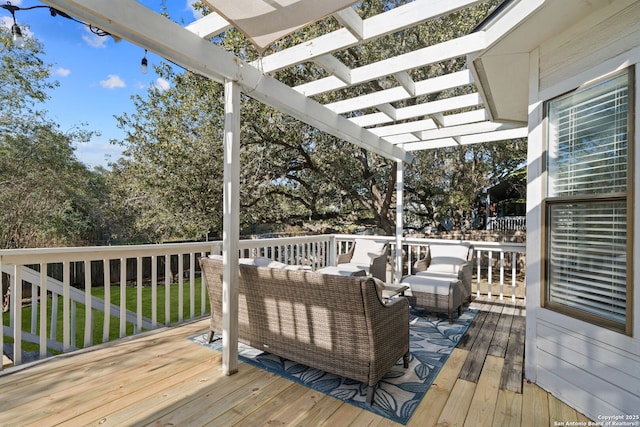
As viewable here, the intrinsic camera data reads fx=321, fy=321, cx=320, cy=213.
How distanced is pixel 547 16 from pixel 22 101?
33.0 ft

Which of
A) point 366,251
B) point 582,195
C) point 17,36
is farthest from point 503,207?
point 17,36

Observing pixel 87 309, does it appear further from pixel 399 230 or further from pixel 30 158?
pixel 30 158

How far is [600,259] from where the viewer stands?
2135mm

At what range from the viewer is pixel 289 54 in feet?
9.17

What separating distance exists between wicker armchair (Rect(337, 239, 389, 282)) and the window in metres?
3.03

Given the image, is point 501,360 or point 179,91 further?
point 179,91

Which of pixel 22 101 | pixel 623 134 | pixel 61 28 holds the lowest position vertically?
pixel 623 134

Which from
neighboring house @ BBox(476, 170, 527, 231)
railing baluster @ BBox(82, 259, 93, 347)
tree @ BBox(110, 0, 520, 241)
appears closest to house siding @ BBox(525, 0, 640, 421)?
railing baluster @ BBox(82, 259, 93, 347)

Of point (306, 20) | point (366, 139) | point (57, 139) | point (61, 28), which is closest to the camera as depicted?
point (306, 20)

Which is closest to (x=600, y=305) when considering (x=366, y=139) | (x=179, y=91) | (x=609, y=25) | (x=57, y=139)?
(x=609, y=25)

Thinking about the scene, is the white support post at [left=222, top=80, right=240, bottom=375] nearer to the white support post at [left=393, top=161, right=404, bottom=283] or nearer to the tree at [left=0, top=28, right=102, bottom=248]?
the white support post at [left=393, top=161, right=404, bottom=283]

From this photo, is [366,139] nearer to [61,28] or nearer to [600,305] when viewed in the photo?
[600,305]

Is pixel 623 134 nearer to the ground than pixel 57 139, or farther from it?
nearer to the ground

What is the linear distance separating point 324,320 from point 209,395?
1002mm
